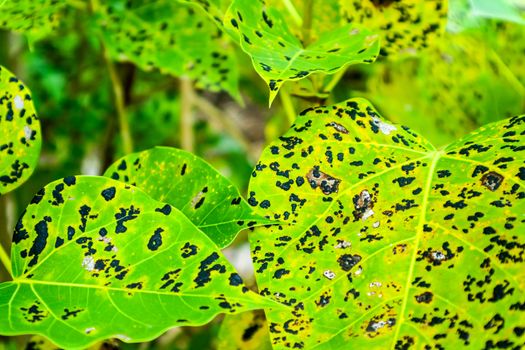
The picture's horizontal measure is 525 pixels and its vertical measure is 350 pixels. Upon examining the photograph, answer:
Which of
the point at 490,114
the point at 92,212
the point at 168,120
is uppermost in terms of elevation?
the point at 92,212

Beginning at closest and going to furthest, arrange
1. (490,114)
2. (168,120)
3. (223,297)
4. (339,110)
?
(223,297), (339,110), (490,114), (168,120)

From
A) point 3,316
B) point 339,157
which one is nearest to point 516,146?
point 339,157

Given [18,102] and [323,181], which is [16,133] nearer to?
[18,102]

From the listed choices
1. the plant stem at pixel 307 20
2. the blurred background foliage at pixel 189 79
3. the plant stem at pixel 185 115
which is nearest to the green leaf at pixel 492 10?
the blurred background foliage at pixel 189 79

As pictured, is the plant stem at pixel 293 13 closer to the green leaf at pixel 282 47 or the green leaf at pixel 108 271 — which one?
the green leaf at pixel 282 47

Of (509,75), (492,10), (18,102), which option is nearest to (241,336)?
(18,102)

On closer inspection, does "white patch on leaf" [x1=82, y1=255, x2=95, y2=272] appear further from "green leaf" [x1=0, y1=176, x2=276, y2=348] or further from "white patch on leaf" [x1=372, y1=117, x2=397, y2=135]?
"white patch on leaf" [x1=372, y1=117, x2=397, y2=135]

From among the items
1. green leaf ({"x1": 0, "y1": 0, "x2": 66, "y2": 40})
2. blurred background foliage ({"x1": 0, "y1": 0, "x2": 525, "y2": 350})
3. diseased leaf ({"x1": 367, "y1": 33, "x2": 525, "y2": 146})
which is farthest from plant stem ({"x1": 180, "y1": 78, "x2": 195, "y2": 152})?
green leaf ({"x1": 0, "y1": 0, "x2": 66, "y2": 40})

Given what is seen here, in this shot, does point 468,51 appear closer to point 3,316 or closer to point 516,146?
point 516,146
